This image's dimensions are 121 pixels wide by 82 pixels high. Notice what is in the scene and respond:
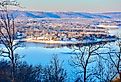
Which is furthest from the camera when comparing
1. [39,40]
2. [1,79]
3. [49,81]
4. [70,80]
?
[39,40]

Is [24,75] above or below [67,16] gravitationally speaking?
above

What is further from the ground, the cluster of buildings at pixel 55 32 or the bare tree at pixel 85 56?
the bare tree at pixel 85 56

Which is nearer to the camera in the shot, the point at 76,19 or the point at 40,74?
the point at 40,74

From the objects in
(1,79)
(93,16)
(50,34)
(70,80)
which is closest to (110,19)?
(93,16)

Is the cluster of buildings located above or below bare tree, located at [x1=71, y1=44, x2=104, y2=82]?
below

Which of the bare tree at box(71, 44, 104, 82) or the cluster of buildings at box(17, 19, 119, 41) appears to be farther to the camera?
the cluster of buildings at box(17, 19, 119, 41)

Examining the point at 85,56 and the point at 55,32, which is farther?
the point at 55,32

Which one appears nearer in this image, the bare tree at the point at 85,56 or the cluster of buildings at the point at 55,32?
the bare tree at the point at 85,56

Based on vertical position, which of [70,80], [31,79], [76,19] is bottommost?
[76,19]

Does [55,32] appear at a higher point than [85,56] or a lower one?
lower

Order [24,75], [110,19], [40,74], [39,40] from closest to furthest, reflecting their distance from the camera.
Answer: [24,75]
[40,74]
[39,40]
[110,19]

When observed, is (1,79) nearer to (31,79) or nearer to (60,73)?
(31,79)
